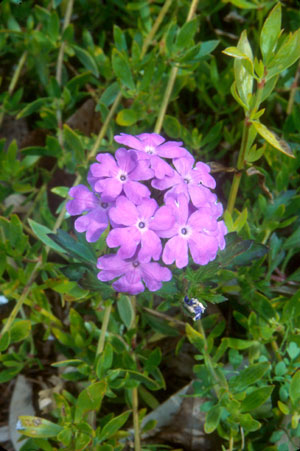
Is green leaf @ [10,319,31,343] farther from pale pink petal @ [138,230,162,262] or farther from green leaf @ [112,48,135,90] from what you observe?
green leaf @ [112,48,135,90]

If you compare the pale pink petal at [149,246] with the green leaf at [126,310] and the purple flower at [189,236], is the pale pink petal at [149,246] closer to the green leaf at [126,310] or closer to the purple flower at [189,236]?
the purple flower at [189,236]

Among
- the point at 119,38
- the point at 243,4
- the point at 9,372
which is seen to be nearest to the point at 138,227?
the point at 9,372

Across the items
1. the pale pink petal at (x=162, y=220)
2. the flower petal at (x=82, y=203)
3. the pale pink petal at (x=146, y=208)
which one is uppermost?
the pale pink petal at (x=146, y=208)

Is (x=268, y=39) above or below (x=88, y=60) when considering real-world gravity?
above

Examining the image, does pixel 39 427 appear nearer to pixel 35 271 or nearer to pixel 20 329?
pixel 20 329

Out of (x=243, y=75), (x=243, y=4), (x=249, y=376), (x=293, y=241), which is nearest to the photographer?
(x=243, y=75)

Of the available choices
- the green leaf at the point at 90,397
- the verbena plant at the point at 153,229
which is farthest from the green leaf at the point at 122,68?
the green leaf at the point at 90,397

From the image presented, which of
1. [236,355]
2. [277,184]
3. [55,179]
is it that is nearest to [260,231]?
[277,184]
